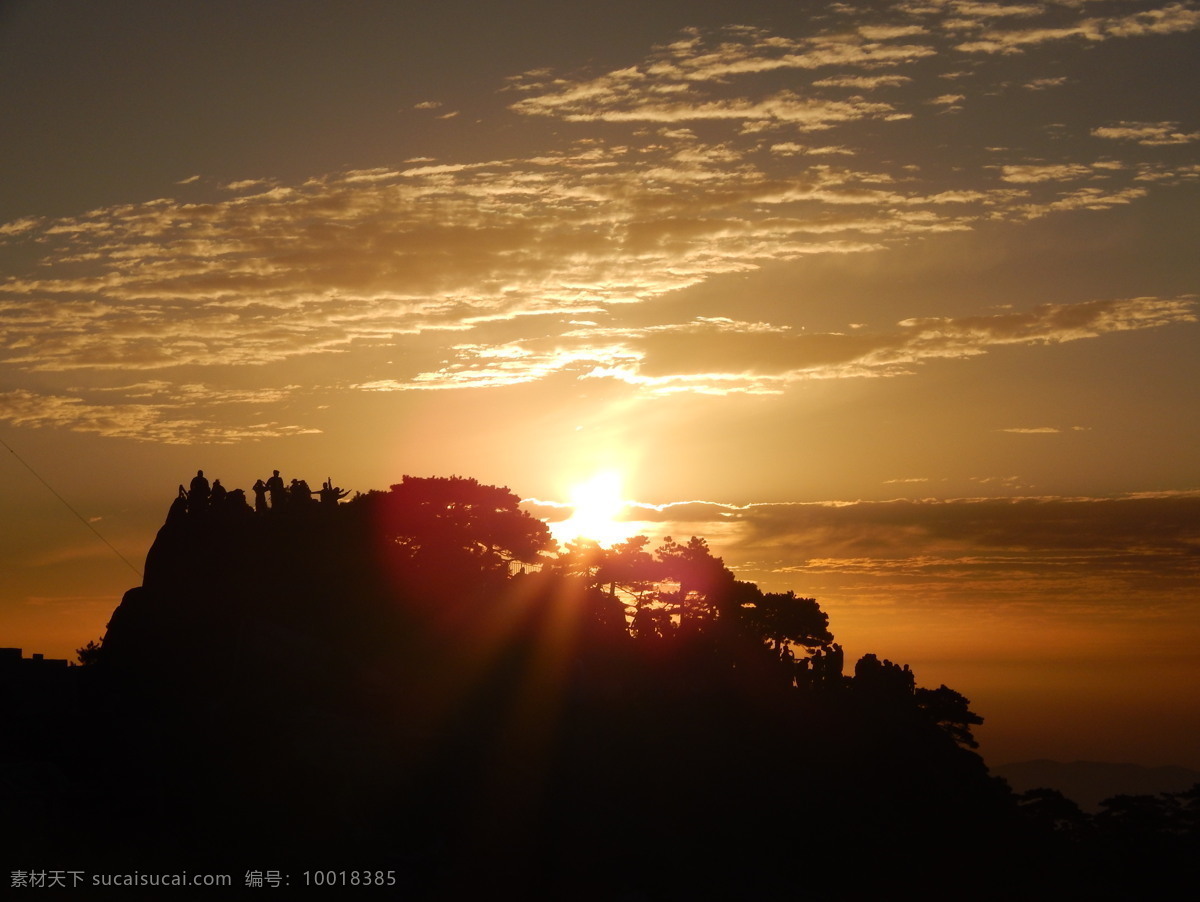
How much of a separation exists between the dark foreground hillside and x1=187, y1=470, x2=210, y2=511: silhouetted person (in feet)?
1.67

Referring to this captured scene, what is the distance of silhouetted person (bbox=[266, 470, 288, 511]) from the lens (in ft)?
242

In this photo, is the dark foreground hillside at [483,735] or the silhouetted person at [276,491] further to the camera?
the silhouetted person at [276,491]

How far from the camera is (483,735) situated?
65438 mm

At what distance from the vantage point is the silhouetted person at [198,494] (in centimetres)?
6956

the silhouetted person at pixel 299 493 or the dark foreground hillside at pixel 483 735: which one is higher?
the silhouetted person at pixel 299 493

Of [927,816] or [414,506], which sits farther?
[414,506]

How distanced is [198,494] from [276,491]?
5.68 meters

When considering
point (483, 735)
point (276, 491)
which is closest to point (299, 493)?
point (276, 491)

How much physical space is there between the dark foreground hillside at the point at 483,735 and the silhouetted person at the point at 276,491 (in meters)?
1.63

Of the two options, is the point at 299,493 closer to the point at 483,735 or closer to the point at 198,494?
the point at 198,494

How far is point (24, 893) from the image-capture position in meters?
44.6

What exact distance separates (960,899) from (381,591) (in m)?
40.4

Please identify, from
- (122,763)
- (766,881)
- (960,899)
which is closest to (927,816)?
(960,899)

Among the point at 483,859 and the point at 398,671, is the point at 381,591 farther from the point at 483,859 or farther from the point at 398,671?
the point at 483,859
